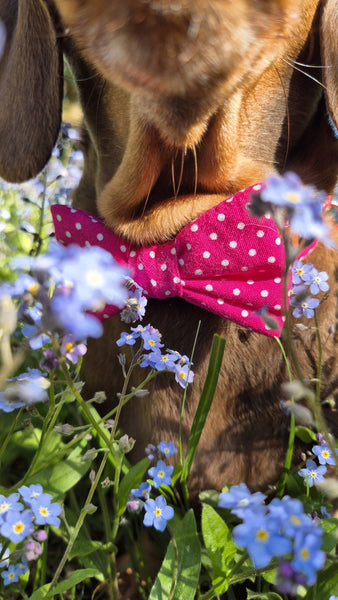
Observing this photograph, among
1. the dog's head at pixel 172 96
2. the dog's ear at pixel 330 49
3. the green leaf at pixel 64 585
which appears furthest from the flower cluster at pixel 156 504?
the dog's ear at pixel 330 49

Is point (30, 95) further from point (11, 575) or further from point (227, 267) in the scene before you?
point (11, 575)

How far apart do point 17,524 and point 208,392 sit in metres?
0.44

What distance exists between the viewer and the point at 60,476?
1165 mm

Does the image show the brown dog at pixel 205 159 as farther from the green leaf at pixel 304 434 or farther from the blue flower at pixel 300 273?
the blue flower at pixel 300 273

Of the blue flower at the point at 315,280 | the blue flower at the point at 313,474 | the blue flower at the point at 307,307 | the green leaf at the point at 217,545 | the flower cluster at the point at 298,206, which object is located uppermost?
the flower cluster at the point at 298,206

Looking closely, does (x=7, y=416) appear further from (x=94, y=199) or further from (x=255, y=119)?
(x=255, y=119)

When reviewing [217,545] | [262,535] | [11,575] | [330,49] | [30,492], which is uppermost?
[330,49]

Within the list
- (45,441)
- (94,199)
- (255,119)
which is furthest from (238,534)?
(94,199)

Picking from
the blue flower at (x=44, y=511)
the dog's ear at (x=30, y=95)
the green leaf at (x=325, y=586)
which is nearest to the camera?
the blue flower at (x=44, y=511)

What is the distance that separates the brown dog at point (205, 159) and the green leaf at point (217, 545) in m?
0.37

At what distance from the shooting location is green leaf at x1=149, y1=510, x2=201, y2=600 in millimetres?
1050

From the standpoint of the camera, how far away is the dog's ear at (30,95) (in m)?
1.63

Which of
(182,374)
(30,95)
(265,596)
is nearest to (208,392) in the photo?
(182,374)

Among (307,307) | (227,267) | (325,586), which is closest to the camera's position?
(325,586)
